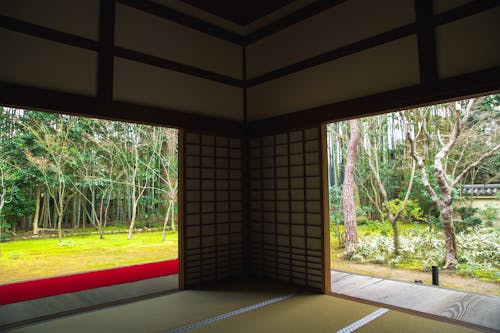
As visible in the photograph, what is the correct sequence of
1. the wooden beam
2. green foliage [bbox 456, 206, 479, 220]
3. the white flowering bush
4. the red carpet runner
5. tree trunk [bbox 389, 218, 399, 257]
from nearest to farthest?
the wooden beam
the red carpet runner
the white flowering bush
green foliage [bbox 456, 206, 479, 220]
tree trunk [bbox 389, 218, 399, 257]

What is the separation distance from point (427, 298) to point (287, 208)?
169cm

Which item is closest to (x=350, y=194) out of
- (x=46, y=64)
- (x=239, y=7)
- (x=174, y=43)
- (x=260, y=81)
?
(x=260, y=81)

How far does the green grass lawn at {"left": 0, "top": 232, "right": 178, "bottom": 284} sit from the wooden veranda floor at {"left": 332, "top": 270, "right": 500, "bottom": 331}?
14.1 ft

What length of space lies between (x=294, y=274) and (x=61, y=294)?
260 centimetres

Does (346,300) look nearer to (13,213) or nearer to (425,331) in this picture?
(425,331)

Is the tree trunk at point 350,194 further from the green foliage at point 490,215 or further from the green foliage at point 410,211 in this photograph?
the green foliage at point 490,215

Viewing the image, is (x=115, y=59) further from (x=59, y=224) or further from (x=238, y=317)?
(x=59, y=224)

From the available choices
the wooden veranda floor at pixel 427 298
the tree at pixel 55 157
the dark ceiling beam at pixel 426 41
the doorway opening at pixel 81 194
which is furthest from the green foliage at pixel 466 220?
the tree at pixel 55 157

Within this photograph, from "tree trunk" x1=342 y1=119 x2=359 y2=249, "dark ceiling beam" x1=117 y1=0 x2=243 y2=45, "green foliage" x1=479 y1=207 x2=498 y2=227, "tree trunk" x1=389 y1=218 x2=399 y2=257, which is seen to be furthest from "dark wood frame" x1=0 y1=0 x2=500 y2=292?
"green foliage" x1=479 y1=207 x2=498 y2=227

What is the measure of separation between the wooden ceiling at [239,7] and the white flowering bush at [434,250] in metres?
4.85

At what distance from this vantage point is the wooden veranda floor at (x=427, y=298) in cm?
277

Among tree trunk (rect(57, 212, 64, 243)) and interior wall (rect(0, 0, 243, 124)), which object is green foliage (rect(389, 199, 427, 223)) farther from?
tree trunk (rect(57, 212, 64, 243))

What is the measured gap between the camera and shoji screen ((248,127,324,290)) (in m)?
3.46

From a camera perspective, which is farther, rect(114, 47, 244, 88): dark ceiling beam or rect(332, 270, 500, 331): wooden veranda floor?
rect(114, 47, 244, 88): dark ceiling beam
